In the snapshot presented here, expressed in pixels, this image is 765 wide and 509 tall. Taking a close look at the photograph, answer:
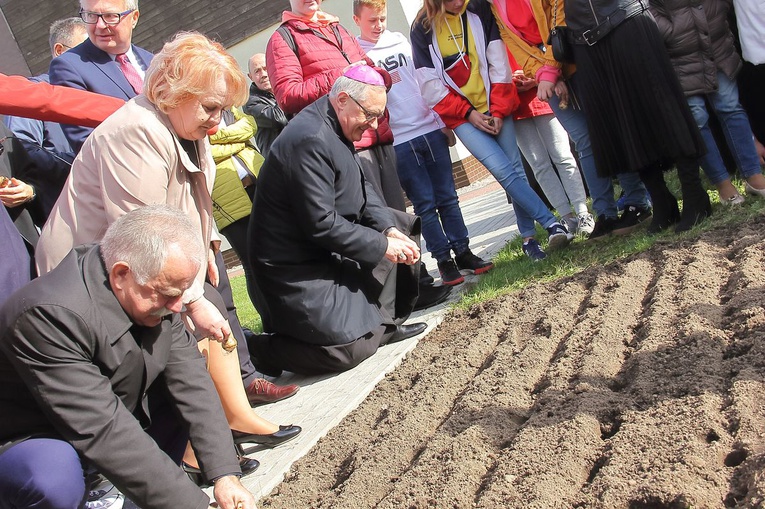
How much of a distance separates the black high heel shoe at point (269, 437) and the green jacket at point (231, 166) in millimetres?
1878

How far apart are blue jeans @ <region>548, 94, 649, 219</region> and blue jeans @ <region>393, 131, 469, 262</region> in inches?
35.3

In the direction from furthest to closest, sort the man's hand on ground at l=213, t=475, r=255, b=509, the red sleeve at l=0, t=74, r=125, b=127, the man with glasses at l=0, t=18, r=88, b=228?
the man with glasses at l=0, t=18, r=88, b=228
the red sleeve at l=0, t=74, r=125, b=127
the man's hand on ground at l=213, t=475, r=255, b=509

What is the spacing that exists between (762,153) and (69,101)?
15.6 ft

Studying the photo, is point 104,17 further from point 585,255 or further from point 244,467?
point 585,255

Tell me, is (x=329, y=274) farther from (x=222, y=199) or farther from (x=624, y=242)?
(x=624, y=242)

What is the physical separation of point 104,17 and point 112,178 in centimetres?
126

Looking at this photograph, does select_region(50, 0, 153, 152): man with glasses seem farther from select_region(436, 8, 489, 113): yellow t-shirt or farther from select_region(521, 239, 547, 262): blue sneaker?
select_region(521, 239, 547, 262): blue sneaker

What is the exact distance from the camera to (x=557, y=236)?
5.71 m

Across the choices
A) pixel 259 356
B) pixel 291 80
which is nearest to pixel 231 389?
pixel 259 356

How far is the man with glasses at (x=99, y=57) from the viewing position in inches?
168

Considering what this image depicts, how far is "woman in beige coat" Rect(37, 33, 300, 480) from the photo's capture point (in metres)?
3.46

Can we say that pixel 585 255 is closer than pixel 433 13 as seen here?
Yes

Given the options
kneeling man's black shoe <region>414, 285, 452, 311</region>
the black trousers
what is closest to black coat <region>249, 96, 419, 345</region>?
the black trousers

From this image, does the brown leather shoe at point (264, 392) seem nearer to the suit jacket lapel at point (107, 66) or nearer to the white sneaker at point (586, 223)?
the suit jacket lapel at point (107, 66)
